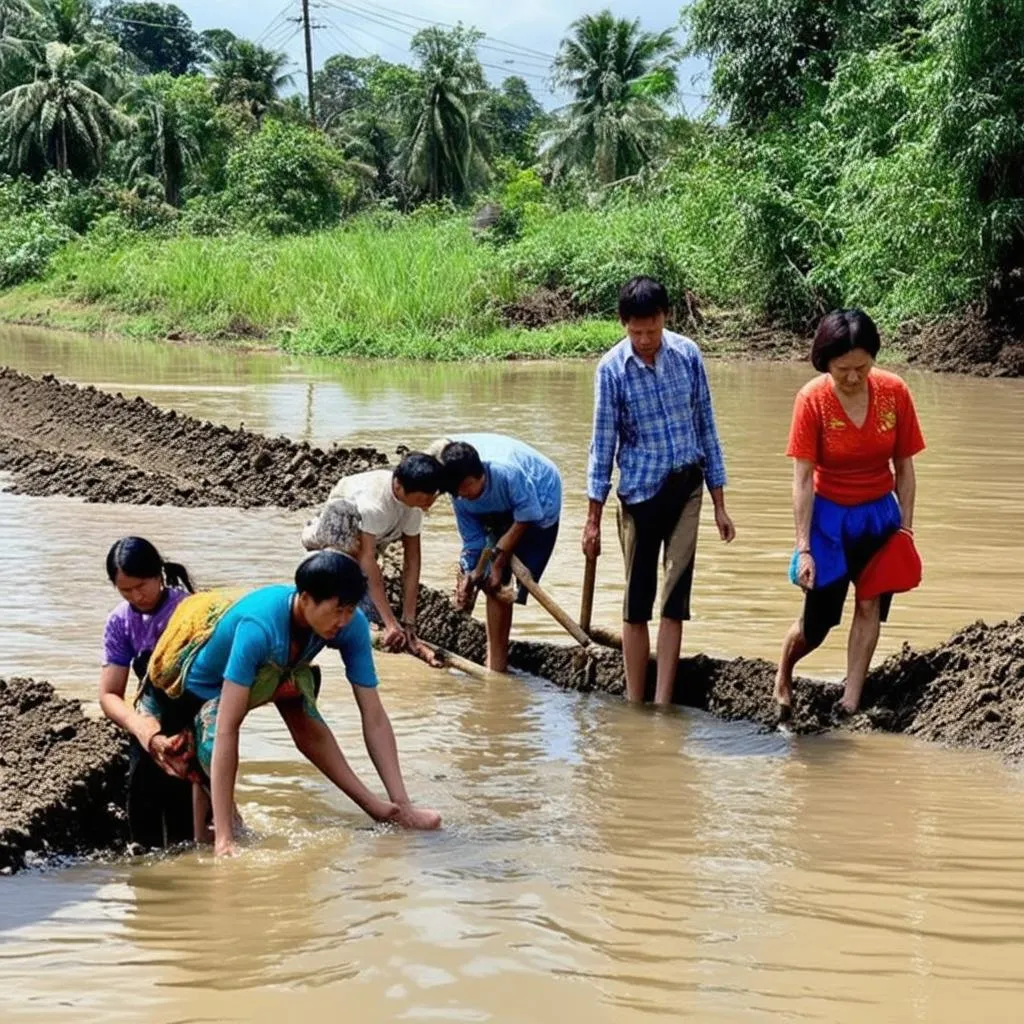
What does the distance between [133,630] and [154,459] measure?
8.79 metres

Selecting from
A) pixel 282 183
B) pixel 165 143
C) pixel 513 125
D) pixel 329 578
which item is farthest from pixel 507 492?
pixel 513 125

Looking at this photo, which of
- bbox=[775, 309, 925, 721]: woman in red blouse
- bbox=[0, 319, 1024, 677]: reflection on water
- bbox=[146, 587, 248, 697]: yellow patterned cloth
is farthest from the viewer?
bbox=[0, 319, 1024, 677]: reflection on water

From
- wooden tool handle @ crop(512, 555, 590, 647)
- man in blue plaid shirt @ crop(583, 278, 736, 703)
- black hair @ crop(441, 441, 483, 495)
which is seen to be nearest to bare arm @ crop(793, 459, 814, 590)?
Answer: man in blue plaid shirt @ crop(583, 278, 736, 703)

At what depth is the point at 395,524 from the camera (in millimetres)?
6168

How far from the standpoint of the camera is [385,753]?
4.39 m

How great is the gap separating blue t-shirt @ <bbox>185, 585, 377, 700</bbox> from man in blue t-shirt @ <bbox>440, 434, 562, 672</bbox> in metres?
1.79

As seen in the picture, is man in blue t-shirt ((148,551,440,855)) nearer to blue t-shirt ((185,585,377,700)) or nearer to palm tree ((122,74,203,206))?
blue t-shirt ((185,585,377,700))

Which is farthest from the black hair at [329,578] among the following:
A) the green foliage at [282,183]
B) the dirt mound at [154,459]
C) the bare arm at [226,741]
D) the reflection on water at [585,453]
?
the green foliage at [282,183]

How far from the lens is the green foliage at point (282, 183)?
40938 millimetres

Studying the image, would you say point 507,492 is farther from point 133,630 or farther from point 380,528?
point 133,630

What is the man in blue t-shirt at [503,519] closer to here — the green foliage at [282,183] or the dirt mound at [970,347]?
the dirt mound at [970,347]

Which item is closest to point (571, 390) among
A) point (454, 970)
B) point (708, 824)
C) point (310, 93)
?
point (708, 824)

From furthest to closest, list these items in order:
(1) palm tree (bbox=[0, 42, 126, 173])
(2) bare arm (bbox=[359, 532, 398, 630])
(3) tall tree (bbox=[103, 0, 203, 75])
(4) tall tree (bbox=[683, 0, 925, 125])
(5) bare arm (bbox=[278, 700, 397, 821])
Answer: (3) tall tree (bbox=[103, 0, 203, 75]) → (1) palm tree (bbox=[0, 42, 126, 173]) → (4) tall tree (bbox=[683, 0, 925, 125]) → (2) bare arm (bbox=[359, 532, 398, 630]) → (5) bare arm (bbox=[278, 700, 397, 821])

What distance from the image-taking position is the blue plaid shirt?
581 centimetres
